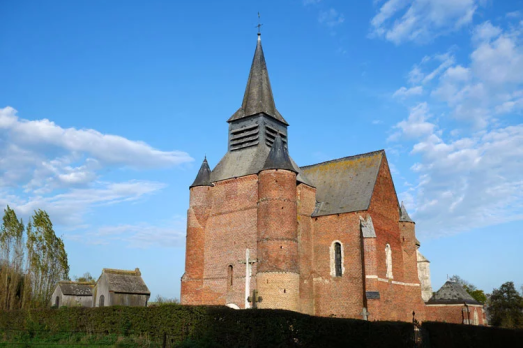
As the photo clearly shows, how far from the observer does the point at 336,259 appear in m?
28.4

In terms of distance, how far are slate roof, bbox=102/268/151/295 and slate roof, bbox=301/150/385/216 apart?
15756 mm

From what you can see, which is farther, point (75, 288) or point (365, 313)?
point (75, 288)

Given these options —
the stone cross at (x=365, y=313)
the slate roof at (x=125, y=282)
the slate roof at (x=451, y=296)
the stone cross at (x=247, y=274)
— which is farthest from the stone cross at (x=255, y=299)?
the slate roof at (x=451, y=296)

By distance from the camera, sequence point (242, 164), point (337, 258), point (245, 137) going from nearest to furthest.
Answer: point (337, 258), point (242, 164), point (245, 137)

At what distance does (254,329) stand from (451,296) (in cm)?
2487

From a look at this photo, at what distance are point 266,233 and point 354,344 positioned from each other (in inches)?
481

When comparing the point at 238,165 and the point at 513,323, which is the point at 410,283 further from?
the point at 513,323

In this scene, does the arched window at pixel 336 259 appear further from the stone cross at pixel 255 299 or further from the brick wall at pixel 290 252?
the stone cross at pixel 255 299

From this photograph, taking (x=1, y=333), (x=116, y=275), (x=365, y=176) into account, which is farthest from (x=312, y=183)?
(x=1, y=333)

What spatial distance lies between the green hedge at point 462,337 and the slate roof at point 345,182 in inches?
438

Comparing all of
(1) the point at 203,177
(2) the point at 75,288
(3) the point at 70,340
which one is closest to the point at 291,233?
(1) the point at 203,177

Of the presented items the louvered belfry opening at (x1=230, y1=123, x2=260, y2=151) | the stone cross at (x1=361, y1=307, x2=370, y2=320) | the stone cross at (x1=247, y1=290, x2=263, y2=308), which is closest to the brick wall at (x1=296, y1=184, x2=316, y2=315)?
the stone cross at (x1=247, y1=290, x2=263, y2=308)

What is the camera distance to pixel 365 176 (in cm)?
3036

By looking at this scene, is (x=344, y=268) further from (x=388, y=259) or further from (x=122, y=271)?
(x=122, y=271)
